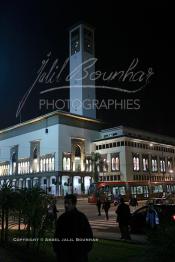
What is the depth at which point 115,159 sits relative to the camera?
91.1 m

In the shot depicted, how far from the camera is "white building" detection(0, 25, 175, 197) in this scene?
9012 centimetres

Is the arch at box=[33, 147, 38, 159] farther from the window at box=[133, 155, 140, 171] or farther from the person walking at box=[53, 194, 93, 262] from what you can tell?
the person walking at box=[53, 194, 93, 262]

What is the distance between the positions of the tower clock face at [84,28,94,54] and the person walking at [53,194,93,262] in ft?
352

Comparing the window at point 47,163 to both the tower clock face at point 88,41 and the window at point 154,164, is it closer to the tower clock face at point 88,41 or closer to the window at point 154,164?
the window at point 154,164

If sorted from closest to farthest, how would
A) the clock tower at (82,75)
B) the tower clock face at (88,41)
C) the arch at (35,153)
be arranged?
the arch at (35,153) → the clock tower at (82,75) → the tower clock face at (88,41)

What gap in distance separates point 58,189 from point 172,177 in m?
39.9

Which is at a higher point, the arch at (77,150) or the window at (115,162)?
the arch at (77,150)

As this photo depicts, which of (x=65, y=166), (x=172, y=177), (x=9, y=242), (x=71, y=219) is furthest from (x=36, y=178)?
(x=71, y=219)

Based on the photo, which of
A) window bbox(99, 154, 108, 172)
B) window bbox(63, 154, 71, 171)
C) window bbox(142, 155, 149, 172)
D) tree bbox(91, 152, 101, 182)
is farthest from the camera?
window bbox(142, 155, 149, 172)

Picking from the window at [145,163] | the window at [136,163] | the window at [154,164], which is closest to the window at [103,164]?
the window at [136,163]

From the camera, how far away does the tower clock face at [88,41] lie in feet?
364

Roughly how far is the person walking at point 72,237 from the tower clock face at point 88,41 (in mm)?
107264

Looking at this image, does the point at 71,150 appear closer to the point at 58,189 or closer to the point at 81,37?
the point at 58,189

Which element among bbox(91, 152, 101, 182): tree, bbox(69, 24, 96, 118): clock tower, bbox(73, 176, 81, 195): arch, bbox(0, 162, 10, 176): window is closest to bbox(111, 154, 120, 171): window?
bbox(91, 152, 101, 182): tree
